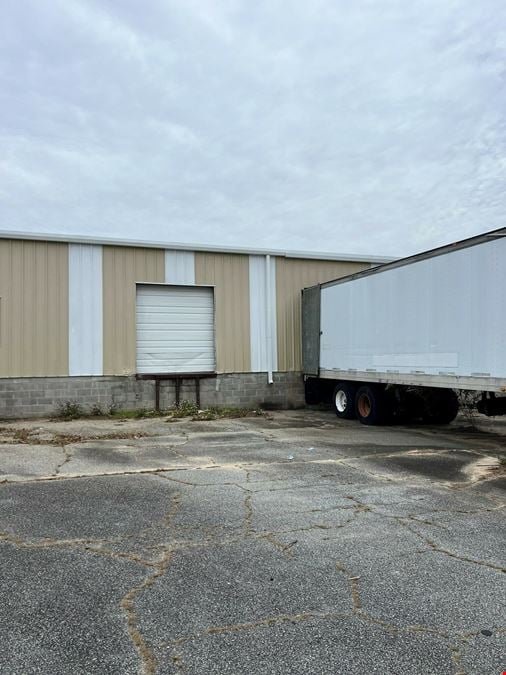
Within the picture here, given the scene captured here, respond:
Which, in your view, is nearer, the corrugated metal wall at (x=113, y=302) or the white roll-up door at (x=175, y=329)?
the corrugated metal wall at (x=113, y=302)

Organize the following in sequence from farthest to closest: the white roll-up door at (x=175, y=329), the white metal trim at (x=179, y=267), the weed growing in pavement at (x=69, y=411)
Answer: the white metal trim at (x=179, y=267) < the white roll-up door at (x=175, y=329) < the weed growing in pavement at (x=69, y=411)

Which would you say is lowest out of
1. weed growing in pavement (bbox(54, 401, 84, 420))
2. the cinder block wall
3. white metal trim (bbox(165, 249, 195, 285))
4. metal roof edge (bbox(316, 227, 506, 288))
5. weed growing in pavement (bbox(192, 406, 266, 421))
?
weed growing in pavement (bbox(192, 406, 266, 421))

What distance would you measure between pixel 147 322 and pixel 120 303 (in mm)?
1035

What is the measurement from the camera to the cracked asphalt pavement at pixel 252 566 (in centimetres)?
315

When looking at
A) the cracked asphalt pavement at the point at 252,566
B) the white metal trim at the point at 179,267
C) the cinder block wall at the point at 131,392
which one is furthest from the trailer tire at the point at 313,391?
the cracked asphalt pavement at the point at 252,566

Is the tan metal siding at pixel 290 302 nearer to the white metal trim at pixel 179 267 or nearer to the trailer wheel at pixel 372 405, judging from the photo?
the white metal trim at pixel 179 267

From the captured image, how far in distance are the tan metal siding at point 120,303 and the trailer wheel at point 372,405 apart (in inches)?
269

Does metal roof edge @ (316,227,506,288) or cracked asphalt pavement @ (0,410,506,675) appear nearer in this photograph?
cracked asphalt pavement @ (0,410,506,675)

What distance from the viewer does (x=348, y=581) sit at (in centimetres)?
413

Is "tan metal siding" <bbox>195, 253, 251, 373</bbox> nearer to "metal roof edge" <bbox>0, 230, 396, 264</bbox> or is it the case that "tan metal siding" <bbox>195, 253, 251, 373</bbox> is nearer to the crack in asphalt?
"metal roof edge" <bbox>0, 230, 396, 264</bbox>

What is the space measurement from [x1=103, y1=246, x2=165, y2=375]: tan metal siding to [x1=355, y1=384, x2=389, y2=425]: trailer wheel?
6.84 metres

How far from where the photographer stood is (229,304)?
18.1 metres

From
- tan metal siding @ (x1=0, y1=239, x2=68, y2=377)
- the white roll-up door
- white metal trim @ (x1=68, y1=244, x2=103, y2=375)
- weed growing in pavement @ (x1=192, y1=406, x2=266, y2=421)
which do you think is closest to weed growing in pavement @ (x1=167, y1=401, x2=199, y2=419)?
weed growing in pavement @ (x1=192, y1=406, x2=266, y2=421)

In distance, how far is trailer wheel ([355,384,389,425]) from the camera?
13.9 meters
